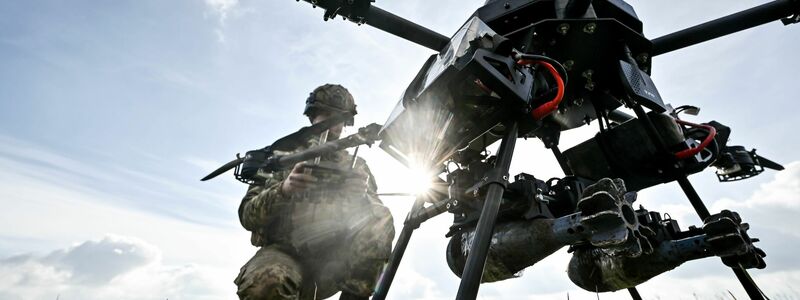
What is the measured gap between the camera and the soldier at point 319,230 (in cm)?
353

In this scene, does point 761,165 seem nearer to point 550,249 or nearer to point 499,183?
point 550,249

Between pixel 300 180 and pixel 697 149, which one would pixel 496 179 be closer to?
pixel 300 180

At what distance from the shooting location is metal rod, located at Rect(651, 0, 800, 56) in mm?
3674

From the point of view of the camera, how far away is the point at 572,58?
3842 millimetres

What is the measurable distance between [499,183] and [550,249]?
3.63ft

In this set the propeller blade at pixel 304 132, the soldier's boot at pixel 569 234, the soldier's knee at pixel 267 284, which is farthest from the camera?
the propeller blade at pixel 304 132

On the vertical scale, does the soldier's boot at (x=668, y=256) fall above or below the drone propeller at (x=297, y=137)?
below

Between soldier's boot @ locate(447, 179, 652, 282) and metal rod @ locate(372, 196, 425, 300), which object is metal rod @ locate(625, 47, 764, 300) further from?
metal rod @ locate(372, 196, 425, 300)

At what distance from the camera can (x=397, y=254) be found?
4.14 metres

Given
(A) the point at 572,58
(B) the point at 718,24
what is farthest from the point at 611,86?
(B) the point at 718,24

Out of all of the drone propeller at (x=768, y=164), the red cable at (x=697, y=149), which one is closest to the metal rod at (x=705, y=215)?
the red cable at (x=697, y=149)

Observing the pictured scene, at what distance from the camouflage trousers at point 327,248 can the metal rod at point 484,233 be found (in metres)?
1.69

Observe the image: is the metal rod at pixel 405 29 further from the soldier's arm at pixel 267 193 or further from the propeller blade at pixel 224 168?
the propeller blade at pixel 224 168

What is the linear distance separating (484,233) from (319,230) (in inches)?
83.1
